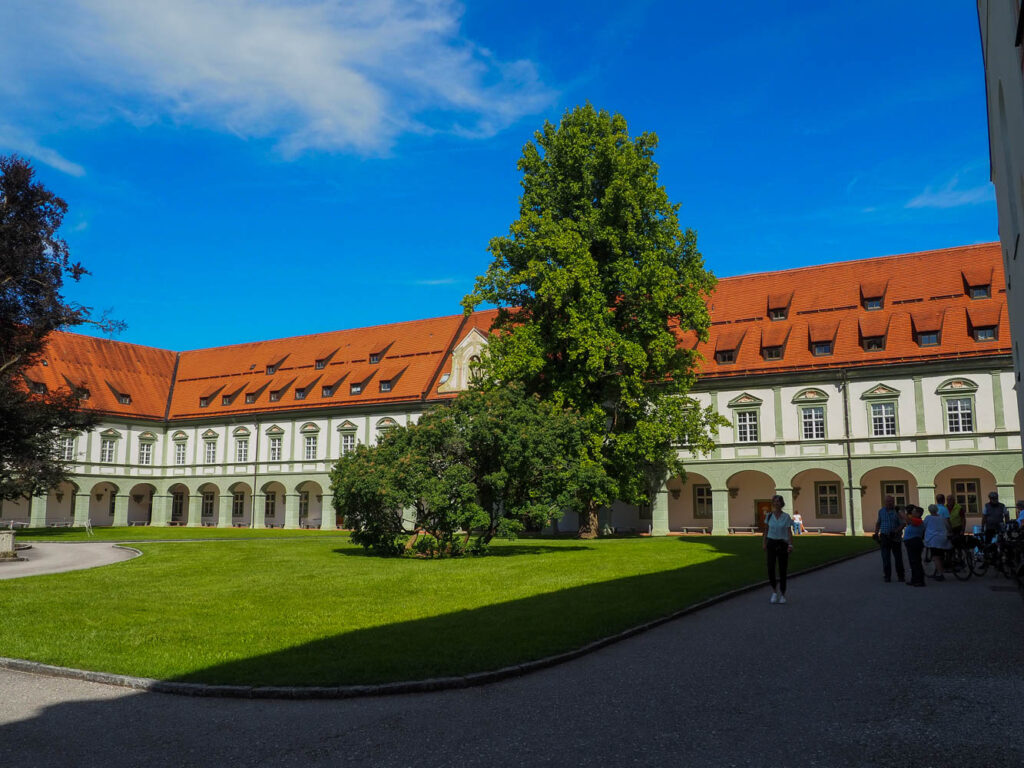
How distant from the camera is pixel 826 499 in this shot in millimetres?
40219

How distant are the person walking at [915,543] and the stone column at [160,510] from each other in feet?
164

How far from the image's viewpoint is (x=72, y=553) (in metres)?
25.9

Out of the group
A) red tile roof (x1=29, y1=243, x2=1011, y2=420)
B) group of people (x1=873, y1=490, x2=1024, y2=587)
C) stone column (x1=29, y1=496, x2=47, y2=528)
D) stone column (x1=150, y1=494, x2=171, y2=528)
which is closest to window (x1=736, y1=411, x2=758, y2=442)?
red tile roof (x1=29, y1=243, x2=1011, y2=420)

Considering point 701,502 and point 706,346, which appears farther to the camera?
point 701,502

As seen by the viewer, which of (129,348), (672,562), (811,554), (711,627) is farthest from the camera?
(129,348)

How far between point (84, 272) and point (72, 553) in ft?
35.6

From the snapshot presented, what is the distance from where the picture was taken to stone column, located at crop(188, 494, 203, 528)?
55.0 m

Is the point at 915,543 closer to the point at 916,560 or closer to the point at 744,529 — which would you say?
the point at 916,560

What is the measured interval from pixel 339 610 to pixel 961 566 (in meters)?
12.6

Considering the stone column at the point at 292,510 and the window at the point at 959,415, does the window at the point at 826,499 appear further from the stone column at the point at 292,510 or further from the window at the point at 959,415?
the stone column at the point at 292,510

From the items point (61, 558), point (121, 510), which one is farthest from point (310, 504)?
point (61, 558)

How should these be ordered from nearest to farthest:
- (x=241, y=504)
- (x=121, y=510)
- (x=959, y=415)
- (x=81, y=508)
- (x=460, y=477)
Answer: (x=460, y=477) < (x=959, y=415) < (x=81, y=508) < (x=121, y=510) < (x=241, y=504)

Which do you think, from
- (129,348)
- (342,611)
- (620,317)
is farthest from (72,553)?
(129,348)

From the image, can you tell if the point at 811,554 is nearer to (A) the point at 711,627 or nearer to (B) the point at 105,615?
(A) the point at 711,627
